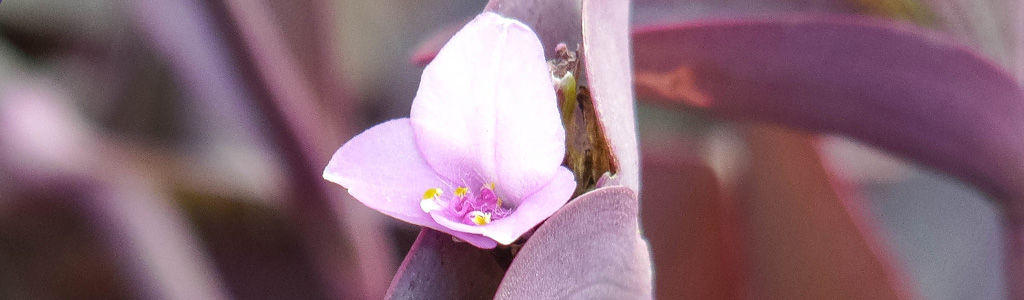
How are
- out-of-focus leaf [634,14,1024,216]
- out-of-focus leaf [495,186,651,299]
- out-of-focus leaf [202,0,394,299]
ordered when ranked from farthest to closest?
out-of-focus leaf [202,0,394,299]
out-of-focus leaf [634,14,1024,216]
out-of-focus leaf [495,186,651,299]

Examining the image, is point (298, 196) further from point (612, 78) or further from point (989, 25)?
point (989, 25)

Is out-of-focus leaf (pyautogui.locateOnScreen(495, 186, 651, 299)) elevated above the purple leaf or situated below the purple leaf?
below

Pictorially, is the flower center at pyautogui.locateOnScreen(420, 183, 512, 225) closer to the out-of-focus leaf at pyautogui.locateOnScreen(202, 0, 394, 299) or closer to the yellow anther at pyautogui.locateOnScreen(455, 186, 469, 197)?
the yellow anther at pyautogui.locateOnScreen(455, 186, 469, 197)

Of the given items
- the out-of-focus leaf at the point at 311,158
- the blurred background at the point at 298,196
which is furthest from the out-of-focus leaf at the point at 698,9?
the out-of-focus leaf at the point at 311,158

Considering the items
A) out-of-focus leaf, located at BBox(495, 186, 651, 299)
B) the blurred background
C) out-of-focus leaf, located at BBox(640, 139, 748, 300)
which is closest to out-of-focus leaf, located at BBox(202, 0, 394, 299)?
the blurred background

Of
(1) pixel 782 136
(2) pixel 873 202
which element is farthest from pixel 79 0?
(2) pixel 873 202

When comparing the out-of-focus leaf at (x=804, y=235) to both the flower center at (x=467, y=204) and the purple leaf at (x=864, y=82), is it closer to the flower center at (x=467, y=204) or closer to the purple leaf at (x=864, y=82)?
the purple leaf at (x=864, y=82)

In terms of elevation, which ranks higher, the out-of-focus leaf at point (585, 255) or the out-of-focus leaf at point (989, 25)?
the out-of-focus leaf at point (989, 25)

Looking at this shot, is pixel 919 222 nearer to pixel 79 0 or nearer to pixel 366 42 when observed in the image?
pixel 366 42

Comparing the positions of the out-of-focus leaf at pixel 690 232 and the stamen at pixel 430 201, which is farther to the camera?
the out-of-focus leaf at pixel 690 232
